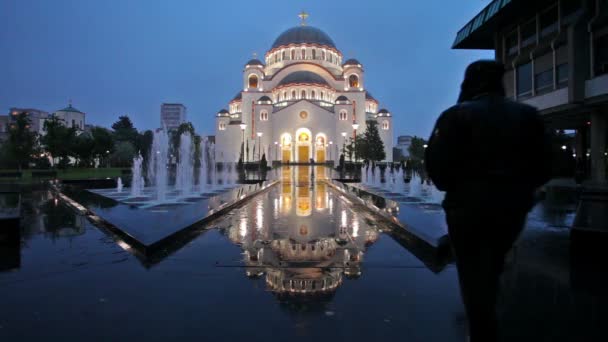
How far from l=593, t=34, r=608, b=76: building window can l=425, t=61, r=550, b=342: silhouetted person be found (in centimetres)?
2249

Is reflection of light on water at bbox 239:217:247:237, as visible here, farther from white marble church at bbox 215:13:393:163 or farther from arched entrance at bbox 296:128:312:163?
arched entrance at bbox 296:128:312:163

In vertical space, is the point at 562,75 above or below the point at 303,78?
below

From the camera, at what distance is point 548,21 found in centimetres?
2305

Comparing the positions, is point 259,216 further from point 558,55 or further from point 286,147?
point 286,147

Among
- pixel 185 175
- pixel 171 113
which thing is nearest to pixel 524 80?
pixel 185 175

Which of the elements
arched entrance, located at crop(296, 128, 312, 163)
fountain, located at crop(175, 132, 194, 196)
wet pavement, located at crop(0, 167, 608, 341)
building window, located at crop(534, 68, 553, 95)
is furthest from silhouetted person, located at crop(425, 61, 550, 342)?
arched entrance, located at crop(296, 128, 312, 163)

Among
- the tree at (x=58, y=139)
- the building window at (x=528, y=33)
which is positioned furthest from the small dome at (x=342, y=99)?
the tree at (x=58, y=139)

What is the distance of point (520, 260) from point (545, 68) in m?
22.6

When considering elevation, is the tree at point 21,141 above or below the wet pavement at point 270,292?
above

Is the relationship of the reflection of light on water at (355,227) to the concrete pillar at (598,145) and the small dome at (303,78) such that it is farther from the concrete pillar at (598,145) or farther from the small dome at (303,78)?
the small dome at (303,78)

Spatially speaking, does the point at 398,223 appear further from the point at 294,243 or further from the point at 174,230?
the point at 174,230

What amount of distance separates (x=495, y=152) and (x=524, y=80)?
27088 millimetres

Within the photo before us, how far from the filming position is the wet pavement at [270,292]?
2.84m

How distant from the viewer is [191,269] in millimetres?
4508
